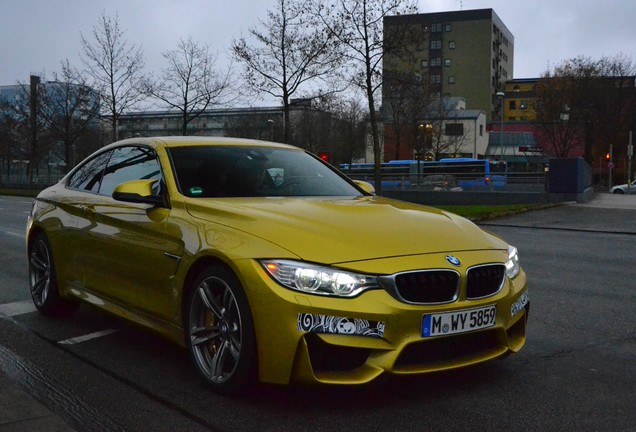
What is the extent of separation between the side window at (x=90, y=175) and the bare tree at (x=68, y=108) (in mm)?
30630

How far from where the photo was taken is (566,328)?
5727mm

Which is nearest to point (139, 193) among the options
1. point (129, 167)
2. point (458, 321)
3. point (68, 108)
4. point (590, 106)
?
point (129, 167)

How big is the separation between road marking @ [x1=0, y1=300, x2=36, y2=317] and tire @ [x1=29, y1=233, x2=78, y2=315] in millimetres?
157

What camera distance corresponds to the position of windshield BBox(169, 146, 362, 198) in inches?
188

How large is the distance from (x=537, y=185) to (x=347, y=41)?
11.6 meters

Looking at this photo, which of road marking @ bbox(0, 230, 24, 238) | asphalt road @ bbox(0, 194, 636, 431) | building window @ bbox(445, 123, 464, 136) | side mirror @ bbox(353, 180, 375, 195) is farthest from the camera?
building window @ bbox(445, 123, 464, 136)

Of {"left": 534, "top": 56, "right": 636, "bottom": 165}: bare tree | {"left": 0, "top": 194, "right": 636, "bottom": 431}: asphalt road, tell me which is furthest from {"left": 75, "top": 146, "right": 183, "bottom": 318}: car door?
{"left": 534, "top": 56, "right": 636, "bottom": 165}: bare tree

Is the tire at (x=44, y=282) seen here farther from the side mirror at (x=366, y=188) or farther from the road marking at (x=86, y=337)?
the side mirror at (x=366, y=188)

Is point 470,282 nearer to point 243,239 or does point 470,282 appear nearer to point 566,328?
point 243,239

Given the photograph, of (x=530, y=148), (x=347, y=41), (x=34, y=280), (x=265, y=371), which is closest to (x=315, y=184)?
(x=265, y=371)

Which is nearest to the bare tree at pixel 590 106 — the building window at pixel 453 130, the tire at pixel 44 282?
the building window at pixel 453 130

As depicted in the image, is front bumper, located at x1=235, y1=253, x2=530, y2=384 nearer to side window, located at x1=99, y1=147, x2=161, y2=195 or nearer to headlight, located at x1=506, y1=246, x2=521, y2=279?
headlight, located at x1=506, y1=246, x2=521, y2=279

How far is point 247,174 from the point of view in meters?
4.97

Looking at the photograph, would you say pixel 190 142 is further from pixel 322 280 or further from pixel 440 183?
pixel 440 183
